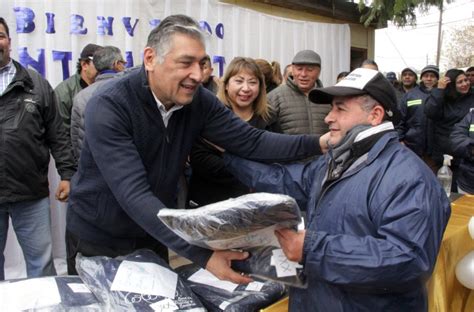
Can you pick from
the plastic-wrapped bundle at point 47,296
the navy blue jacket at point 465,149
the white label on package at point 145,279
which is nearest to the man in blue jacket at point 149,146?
the white label on package at point 145,279

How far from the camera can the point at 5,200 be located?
2779 millimetres

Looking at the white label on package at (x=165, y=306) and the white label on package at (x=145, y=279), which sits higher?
the white label on package at (x=145, y=279)

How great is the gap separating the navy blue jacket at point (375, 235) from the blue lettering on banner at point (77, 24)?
293cm

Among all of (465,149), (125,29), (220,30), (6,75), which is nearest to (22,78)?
(6,75)

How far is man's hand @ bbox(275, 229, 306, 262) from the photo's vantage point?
127 cm

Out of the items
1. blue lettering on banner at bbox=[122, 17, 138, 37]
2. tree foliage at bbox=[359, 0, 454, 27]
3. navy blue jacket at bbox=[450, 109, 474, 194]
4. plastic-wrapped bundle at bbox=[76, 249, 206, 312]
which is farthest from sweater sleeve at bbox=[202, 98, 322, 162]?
tree foliage at bbox=[359, 0, 454, 27]

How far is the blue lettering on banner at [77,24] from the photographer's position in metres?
3.75

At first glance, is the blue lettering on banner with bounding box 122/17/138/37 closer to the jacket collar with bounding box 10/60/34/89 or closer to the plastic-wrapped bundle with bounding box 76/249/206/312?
the jacket collar with bounding box 10/60/34/89

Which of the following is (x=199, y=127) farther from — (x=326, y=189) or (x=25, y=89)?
(x=25, y=89)

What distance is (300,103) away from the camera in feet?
11.4

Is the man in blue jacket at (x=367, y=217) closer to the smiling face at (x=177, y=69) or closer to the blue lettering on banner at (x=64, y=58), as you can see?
the smiling face at (x=177, y=69)

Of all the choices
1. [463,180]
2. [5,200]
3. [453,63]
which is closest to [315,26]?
[463,180]

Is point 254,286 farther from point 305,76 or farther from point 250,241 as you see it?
point 305,76

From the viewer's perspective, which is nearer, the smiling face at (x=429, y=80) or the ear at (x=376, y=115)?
the ear at (x=376, y=115)
